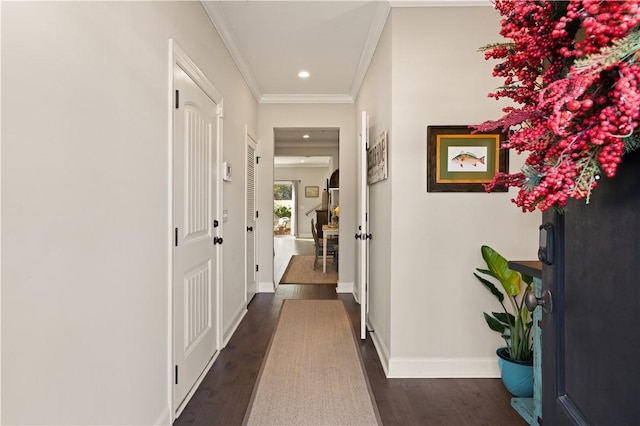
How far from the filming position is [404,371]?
260 centimetres

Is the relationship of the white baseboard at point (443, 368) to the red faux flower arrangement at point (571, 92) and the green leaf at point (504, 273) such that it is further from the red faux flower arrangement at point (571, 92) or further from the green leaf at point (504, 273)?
the red faux flower arrangement at point (571, 92)

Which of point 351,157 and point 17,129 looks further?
point 351,157

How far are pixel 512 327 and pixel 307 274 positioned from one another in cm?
426

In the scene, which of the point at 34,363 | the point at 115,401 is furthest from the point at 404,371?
the point at 34,363

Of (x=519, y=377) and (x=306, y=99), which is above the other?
(x=306, y=99)

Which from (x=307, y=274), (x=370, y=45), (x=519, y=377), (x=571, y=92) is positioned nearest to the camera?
(x=571, y=92)

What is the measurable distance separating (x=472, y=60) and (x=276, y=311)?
10.4 ft

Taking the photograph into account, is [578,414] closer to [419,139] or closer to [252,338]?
[419,139]

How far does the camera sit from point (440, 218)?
2.61 m

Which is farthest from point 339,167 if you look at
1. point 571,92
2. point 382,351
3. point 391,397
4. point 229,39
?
point 571,92

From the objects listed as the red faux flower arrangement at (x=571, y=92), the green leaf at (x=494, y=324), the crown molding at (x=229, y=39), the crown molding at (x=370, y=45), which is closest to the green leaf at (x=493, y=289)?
the green leaf at (x=494, y=324)

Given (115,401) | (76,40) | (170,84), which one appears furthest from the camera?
(170,84)

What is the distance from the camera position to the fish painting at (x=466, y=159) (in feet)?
8.42

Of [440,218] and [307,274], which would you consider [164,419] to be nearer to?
[440,218]
